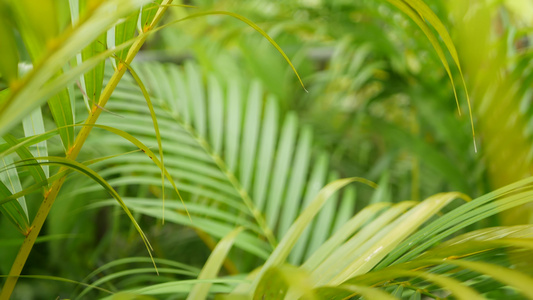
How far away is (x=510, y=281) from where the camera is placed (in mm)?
187

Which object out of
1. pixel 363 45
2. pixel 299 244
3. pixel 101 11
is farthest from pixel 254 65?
pixel 101 11

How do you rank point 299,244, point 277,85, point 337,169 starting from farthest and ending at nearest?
point 337,169 < point 277,85 < point 299,244

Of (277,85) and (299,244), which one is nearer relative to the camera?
(299,244)

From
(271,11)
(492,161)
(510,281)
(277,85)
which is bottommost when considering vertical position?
(510,281)

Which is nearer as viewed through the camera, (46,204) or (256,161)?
(46,204)

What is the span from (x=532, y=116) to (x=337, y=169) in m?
0.44

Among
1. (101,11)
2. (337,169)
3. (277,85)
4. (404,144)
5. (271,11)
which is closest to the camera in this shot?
(101,11)

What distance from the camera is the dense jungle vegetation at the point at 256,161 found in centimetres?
24

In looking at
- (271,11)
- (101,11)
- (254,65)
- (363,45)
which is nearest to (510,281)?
(101,11)

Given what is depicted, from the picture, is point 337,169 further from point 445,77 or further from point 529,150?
point 529,150

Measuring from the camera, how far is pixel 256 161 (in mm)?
782

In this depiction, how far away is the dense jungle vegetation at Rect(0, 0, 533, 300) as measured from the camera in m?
0.24

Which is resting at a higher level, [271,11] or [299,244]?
[271,11]

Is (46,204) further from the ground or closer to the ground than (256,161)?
closer to the ground
